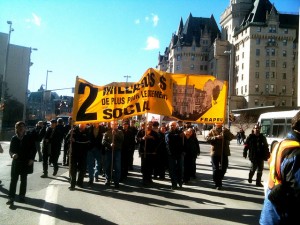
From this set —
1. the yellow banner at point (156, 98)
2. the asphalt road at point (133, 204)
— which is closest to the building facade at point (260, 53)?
Answer: the yellow banner at point (156, 98)

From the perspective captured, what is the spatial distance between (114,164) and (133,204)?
7.32 feet

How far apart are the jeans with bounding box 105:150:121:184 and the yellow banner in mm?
981

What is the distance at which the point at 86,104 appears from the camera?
30.8ft

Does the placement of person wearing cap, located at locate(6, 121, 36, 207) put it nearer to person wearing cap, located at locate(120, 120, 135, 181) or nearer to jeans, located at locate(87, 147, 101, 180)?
jeans, located at locate(87, 147, 101, 180)

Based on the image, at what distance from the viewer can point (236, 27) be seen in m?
93.6

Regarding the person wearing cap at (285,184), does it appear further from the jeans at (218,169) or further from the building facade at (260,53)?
the building facade at (260,53)

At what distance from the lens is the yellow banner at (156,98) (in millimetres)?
9312

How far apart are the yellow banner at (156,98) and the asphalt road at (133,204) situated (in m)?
1.95

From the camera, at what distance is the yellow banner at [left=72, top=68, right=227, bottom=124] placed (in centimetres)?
931

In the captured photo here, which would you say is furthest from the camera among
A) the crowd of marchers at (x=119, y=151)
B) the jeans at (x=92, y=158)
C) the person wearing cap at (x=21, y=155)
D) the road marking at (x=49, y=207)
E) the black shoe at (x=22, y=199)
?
the jeans at (x=92, y=158)

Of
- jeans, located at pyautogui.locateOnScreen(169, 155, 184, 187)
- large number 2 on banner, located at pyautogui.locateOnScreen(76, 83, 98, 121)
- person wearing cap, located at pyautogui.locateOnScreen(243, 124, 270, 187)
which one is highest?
large number 2 on banner, located at pyautogui.locateOnScreen(76, 83, 98, 121)

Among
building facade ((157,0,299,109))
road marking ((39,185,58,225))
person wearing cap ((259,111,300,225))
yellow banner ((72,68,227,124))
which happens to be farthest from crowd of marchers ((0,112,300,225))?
building facade ((157,0,299,109))

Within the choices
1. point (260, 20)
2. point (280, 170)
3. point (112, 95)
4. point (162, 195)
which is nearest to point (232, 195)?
point (162, 195)

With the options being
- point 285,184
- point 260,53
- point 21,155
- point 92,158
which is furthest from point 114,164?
point 260,53
